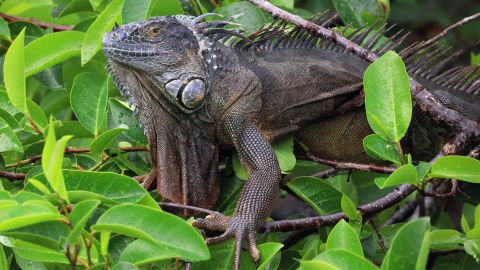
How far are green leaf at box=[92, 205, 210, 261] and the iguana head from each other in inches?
42.9

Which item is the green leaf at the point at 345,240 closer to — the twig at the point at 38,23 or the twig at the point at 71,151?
the twig at the point at 71,151

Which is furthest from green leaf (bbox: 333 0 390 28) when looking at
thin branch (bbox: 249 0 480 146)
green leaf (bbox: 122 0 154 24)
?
green leaf (bbox: 122 0 154 24)

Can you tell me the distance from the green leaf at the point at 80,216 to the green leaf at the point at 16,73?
81 cm

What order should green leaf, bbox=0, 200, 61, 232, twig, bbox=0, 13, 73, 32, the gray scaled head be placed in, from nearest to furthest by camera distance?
green leaf, bbox=0, 200, 61, 232 < the gray scaled head < twig, bbox=0, 13, 73, 32

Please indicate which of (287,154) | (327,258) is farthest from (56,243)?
(287,154)

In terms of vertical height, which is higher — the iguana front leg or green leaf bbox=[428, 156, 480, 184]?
green leaf bbox=[428, 156, 480, 184]

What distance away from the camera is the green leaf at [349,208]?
2.60m

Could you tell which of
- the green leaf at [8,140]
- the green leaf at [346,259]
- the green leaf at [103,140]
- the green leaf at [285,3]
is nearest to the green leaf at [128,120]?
the green leaf at [103,140]

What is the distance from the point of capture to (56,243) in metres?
2.09

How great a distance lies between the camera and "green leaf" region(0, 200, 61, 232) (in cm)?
189

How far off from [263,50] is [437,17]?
3.22 meters

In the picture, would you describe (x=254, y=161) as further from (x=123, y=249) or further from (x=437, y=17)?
(x=437, y=17)

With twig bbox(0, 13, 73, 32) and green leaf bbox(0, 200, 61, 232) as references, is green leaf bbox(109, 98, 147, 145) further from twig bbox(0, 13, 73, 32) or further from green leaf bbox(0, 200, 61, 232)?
green leaf bbox(0, 200, 61, 232)

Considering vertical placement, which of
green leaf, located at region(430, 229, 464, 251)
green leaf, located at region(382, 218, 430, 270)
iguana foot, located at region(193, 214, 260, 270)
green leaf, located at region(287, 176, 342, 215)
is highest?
green leaf, located at region(382, 218, 430, 270)
